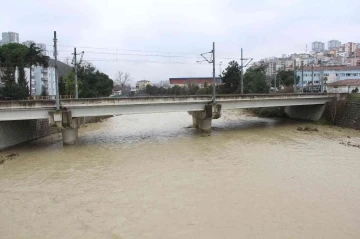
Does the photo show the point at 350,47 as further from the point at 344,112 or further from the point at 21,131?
the point at 21,131

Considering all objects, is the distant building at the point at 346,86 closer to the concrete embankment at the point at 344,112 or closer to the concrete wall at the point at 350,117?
the concrete embankment at the point at 344,112

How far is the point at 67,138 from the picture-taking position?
72.7 feet

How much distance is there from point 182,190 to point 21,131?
16.6m

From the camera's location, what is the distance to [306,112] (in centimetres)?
3609

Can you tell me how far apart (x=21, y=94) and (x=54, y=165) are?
26.4 meters

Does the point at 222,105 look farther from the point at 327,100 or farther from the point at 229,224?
the point at 229,224

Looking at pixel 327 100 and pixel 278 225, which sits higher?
pixel 327 100

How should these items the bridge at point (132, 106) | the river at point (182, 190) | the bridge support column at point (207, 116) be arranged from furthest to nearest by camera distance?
1. the bridge support column at point (207, 116)
2. the bridge at point (132, 106)
3. the river at point (182, 190)

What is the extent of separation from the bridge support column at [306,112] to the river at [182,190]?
38.3 ft

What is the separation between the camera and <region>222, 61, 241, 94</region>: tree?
57531mm

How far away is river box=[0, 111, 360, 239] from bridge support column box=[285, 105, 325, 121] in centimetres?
1168

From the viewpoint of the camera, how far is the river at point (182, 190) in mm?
9117

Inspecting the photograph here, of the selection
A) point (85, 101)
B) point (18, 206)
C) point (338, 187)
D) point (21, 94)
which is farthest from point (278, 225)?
point (21, 94)

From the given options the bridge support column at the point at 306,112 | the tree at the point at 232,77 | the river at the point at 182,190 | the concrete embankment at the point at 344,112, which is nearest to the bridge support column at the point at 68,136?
the river at the point at 182,190
